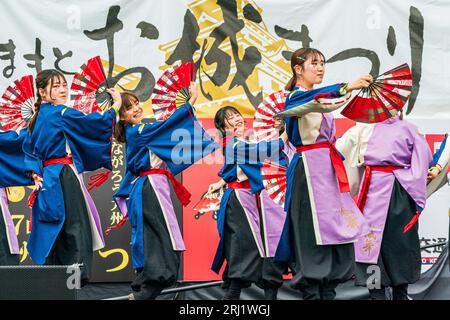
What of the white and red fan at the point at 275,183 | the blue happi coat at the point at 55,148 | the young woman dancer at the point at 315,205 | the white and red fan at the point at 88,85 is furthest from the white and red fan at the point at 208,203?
the young woman dancer at the point at 315,205

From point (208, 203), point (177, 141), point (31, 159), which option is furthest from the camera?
point (208, 203)

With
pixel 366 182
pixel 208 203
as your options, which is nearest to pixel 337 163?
pixel 366 182

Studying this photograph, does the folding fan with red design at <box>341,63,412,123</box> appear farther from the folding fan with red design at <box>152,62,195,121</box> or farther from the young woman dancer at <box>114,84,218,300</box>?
the folding fan with red design at <box>152,62,195,121</box>

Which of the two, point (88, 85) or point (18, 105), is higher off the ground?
point (88, 85)

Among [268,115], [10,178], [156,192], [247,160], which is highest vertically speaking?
[268,115]

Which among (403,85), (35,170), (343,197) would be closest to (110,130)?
(35,170)

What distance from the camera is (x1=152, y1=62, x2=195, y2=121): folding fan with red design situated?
6152mm

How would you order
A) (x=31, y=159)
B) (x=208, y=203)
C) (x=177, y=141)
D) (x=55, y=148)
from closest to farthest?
(x=55, y=148)
(x=31, y=159)
(x=177, y=141)
(x=208, y=203)

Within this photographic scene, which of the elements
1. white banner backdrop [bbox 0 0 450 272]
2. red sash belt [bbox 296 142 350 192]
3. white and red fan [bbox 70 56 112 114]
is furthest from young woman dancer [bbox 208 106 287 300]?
white and red fan [bbox 70 56 112 114]

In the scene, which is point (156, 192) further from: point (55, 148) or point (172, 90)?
point (55, 148)

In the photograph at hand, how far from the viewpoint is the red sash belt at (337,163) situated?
4.96 m

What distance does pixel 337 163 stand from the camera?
502cm

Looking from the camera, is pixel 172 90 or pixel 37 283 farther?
pixel 172 90

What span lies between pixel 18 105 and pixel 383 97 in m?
3.14
